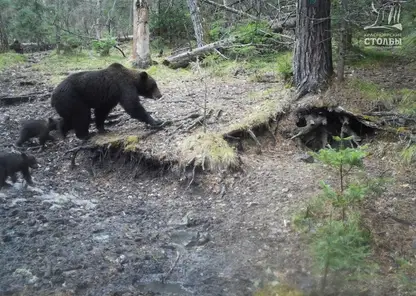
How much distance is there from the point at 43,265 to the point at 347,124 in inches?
238

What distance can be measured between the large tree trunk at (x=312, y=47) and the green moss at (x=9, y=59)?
13187 millimetres

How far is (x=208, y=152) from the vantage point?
8.03 m

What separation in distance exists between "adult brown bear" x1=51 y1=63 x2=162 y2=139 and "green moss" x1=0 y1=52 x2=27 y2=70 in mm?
10425

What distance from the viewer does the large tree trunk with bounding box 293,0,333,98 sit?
947 centimetres

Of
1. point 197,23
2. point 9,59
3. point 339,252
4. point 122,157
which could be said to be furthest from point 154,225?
point 9,59

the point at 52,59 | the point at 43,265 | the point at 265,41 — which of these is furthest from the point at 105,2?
the point at 43,265

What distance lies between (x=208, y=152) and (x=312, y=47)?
3.52m

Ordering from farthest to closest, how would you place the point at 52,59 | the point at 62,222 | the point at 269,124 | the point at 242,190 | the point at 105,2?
the point at 105,2 → the point at 52,59 → the point at 269,124 → the point at 242,190 → the point at 62,222

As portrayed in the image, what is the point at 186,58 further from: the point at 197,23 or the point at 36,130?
the point at 36,130

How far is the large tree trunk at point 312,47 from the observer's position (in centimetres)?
947

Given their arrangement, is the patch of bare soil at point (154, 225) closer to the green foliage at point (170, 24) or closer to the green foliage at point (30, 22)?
the green foliage at point (170, 24)

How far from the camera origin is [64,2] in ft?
108

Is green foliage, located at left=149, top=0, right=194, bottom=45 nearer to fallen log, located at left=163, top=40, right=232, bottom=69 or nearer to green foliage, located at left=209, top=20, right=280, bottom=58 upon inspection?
A: fallen log, located at left=163, top=40, right=232, bottom=69

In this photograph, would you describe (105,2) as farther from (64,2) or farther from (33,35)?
(33,35)
